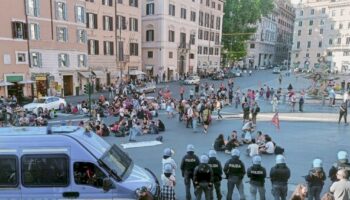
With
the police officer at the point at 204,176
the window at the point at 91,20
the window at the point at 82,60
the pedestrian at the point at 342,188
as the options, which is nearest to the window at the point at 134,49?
the window at the point at 91,20

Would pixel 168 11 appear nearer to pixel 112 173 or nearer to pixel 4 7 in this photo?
pixel 4 7

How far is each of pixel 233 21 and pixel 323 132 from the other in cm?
5680

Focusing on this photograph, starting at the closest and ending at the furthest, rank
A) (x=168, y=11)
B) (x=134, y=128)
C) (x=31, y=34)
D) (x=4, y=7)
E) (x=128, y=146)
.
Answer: (x=128, y=146) → (x=134, y=128) → (x=4, y=7) → (x=31, y=34) → (x=168, y=11)

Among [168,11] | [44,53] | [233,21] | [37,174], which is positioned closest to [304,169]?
[37,174]

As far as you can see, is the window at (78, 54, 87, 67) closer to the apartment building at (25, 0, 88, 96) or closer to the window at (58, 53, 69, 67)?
the apartment building at (25, 0, 88, 96)

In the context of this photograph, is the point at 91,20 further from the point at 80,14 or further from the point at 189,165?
the point at 189,165

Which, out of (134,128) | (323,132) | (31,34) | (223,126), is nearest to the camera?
(134,128)

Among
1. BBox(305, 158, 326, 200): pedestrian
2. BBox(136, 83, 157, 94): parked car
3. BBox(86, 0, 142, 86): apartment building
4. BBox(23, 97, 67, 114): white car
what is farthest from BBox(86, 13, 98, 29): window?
BBox(305, 158, 326, 200): pedestrian

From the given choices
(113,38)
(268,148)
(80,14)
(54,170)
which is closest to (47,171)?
(54,170)

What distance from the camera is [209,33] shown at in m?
65.1

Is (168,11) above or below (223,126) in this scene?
above

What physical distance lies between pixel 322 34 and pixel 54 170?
8688cm

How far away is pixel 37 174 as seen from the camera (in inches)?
255

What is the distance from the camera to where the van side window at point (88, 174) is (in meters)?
6.51
